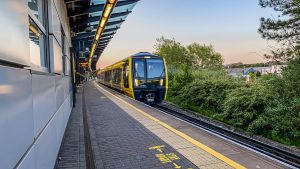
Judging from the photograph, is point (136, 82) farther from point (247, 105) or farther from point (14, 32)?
point (14, 32)

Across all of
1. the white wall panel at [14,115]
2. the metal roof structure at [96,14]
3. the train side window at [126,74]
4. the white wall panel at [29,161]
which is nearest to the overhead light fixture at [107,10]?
the metal roof structure at [96,14]

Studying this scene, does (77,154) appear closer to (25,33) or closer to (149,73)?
(25,33)

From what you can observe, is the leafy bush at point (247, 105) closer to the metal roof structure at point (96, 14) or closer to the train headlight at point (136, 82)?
the train headlight at point (136, 82)

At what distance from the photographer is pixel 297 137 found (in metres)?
9.20

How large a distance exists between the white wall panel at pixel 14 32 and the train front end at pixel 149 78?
530 inches

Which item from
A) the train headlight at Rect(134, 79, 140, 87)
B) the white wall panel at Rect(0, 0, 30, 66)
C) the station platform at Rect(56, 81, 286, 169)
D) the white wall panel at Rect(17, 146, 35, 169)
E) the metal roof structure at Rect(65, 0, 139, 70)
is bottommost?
the station platform at Rect(56, 81, 286, 169)

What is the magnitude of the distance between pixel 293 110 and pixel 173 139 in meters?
5.61

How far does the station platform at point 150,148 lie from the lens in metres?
4.61

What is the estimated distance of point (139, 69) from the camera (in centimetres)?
1588

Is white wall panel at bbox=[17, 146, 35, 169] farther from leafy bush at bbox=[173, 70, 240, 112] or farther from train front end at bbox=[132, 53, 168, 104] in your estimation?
train front end at bbox=[132, 53, 168, 104]

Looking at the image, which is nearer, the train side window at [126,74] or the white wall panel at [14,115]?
the white wall panel at [14,115]

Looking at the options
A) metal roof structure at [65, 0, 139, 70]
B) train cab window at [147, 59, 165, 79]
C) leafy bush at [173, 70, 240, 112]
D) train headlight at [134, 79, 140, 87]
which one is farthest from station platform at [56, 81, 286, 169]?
train cab window at [147, 59, 165, 79]

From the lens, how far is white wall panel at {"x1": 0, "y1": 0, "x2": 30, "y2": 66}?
1649mm

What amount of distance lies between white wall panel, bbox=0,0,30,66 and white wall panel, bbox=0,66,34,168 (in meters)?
0.10
